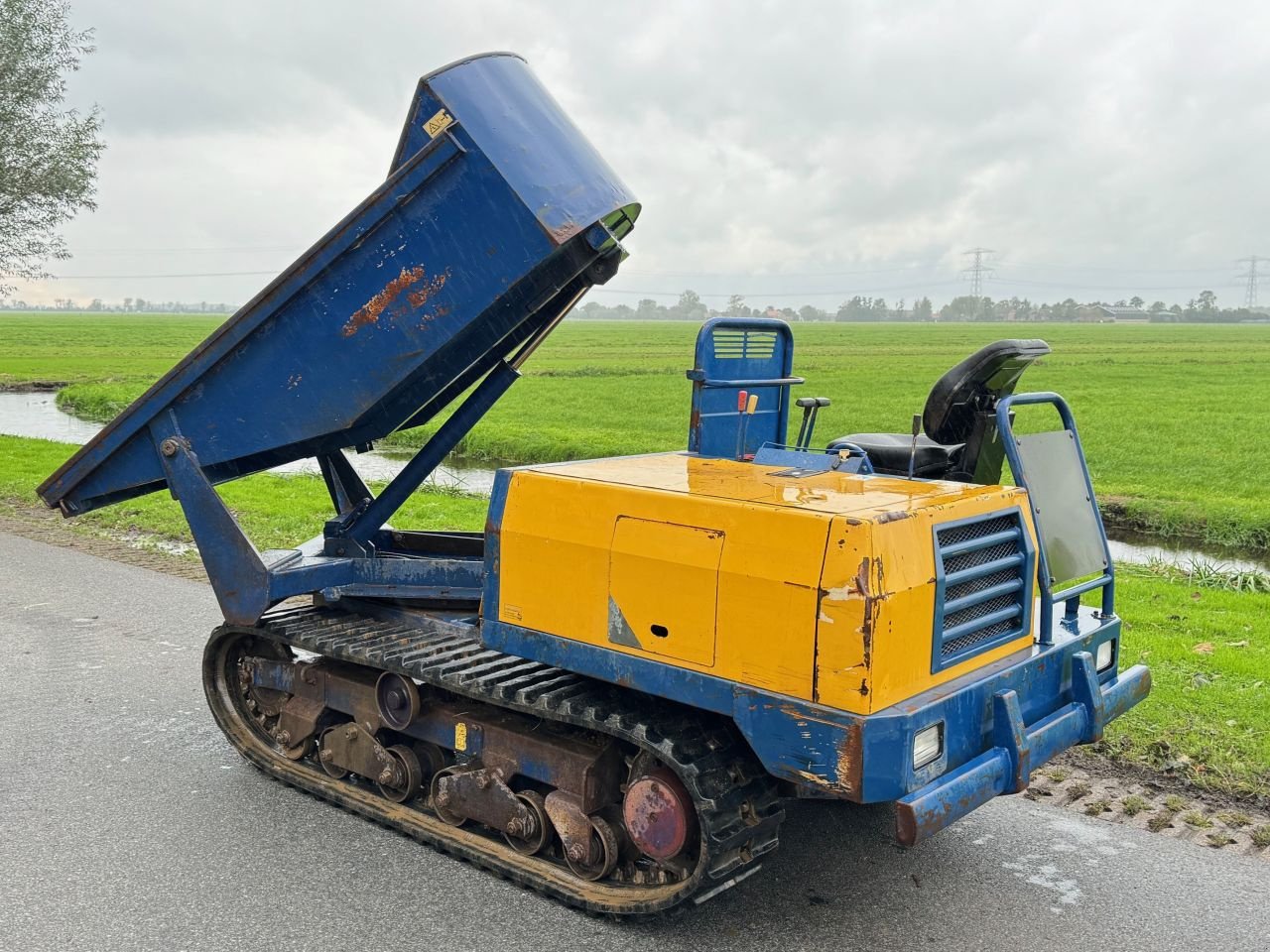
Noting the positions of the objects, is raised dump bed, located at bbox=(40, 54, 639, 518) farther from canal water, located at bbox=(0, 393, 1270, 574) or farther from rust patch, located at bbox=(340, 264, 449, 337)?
canal water, located at bbox=(0, 393, 1270, 574)

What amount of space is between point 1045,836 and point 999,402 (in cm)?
182

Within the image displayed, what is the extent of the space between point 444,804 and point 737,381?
2.43 metres

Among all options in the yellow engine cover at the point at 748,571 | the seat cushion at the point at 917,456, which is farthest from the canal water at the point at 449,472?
the yellow engine cover at the point at 748,571

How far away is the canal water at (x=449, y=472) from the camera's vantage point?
12237mm

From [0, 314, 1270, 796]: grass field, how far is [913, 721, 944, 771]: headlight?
85.7 inches

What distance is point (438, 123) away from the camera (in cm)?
457

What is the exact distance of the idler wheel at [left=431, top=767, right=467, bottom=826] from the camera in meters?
4.51

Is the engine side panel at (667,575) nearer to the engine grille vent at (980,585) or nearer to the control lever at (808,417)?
the engine grille vent at (980,585)

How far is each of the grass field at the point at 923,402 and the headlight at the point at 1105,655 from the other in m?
10.1

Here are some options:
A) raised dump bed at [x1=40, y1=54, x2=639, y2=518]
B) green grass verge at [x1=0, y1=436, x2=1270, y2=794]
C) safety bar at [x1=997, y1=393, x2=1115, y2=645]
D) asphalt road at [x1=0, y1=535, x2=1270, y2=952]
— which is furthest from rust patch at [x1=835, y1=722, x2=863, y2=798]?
green grass verge at [x1=0, y1=436, x2=1270, y2=794]

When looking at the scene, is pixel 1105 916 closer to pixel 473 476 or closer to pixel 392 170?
pixel 392 170

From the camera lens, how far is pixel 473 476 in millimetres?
17391

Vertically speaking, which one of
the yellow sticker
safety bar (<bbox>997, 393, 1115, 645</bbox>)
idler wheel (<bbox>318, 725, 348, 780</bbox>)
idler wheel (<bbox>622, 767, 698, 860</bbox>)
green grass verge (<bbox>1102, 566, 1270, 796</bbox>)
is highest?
the yellow sticker

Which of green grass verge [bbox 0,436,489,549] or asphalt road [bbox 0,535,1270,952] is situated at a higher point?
green grass verge [bbox 0,436,489,549]
